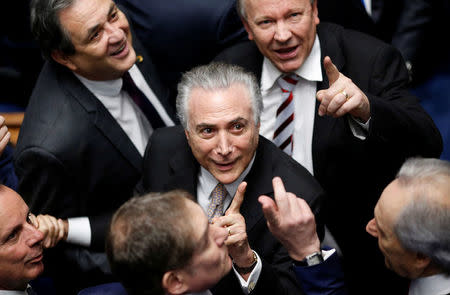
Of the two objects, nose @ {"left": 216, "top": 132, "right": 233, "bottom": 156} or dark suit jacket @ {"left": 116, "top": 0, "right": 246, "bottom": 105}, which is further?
dark suit jacket @ {"left": 116, "top": 0, "right": 246, "bottom": 105}

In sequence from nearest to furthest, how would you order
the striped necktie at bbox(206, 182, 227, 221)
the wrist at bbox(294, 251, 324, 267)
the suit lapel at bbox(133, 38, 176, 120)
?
the wrist at bbox(294, 251, 324, 267) < the striped necktie at bbox(206, 182, 227, 221) < the suit lapel at bbox(133, 38, 176, 120)

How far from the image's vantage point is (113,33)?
321cm

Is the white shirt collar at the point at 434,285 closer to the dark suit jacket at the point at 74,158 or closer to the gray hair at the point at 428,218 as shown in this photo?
the gray hair at the point at 428,218

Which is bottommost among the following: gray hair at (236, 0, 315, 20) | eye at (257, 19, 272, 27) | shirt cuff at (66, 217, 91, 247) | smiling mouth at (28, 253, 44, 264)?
shirt cuff at (66, 217, 91, 247)

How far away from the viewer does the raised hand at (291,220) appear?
2404 mm

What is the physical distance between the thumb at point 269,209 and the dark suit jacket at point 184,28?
1514 millimetres

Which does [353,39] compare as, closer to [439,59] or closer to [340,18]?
[340,18]

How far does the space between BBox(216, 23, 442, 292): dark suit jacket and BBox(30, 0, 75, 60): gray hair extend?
3.03 feet

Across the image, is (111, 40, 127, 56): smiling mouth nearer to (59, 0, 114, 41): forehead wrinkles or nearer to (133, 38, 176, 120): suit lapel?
(59, 0, 114, 41): forehead wrinkles

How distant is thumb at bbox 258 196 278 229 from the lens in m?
→ 2.37

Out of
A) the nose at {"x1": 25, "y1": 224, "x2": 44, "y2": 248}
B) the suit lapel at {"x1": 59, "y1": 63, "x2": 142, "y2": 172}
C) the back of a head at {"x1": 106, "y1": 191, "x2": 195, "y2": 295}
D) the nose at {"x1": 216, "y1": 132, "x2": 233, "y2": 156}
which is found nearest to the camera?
the back of a head at {"x1": 106, "y1": 191, "x2": 195, "y2": 295}

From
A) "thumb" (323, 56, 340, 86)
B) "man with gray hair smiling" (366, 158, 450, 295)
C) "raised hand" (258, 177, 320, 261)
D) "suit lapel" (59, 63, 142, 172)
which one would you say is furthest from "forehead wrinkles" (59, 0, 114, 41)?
"man with gray hair smiling" (366, 158, 450, 295)

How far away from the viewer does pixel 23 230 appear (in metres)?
2.58

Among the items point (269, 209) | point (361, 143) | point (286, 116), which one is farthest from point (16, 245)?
point (361, 143)
